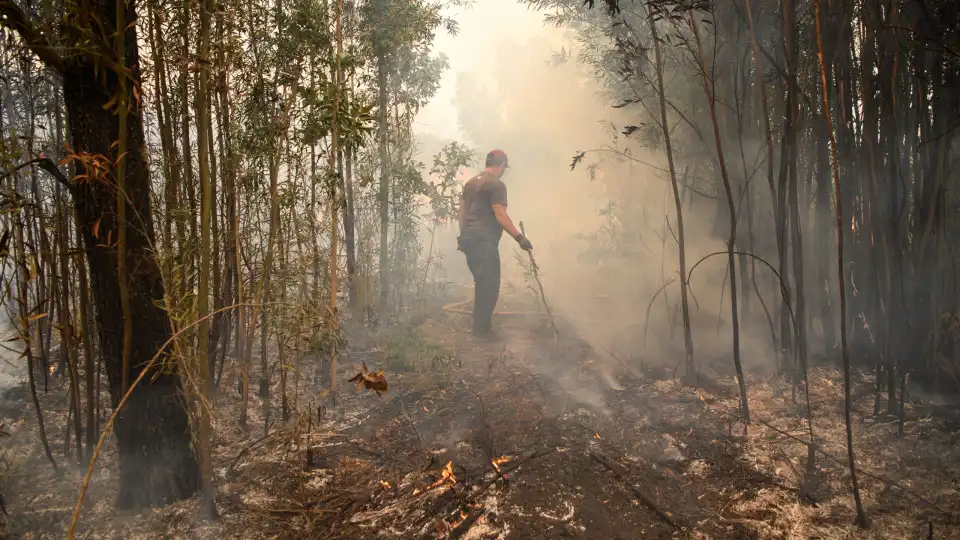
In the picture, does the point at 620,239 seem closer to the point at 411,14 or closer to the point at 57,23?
the point at 411,14

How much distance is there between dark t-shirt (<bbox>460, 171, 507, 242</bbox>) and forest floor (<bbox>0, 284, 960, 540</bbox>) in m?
2.25

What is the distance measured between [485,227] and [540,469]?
363 centimetres

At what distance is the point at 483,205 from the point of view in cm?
627

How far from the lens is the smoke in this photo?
219 inches

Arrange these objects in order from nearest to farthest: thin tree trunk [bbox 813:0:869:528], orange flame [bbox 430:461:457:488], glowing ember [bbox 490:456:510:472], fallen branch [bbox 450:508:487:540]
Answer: thin tree trunk [bbox 813:0:869:528] < fallen branch [bbox 450:508:487:540] < orange flame [bbox 430:461:457:488] < glowing ember [bbox 490:456:510:472]

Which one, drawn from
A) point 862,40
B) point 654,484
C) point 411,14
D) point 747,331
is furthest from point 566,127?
point 654,484

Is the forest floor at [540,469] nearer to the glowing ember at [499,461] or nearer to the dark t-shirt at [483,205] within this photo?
the glowing ember at [499,461]

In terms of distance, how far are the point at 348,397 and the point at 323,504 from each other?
5.40ft

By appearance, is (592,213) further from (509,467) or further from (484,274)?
(509,467)

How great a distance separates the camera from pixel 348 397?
4387 millimetres

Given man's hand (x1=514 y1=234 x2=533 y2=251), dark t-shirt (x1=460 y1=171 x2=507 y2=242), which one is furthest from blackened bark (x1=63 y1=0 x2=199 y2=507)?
dark t-shirt (x1=460 y1=171 x2=507 y2=242)

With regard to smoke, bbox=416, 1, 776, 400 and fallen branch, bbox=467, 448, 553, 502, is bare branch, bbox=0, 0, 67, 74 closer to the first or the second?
fallen branch, bbox=467, 448, 553, 502

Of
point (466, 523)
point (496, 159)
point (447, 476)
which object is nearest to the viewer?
point (466, 523)

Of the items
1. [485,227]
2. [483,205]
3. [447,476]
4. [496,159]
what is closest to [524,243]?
[485,227]
